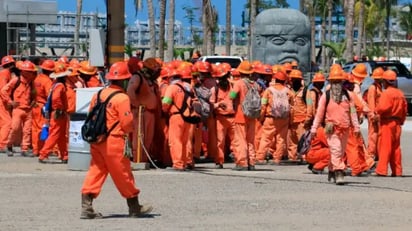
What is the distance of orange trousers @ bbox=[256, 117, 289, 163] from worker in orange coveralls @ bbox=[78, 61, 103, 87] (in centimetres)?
328

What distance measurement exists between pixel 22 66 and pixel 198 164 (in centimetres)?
381

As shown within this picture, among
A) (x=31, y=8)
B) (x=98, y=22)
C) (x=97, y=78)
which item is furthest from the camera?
(x=31, y=8)

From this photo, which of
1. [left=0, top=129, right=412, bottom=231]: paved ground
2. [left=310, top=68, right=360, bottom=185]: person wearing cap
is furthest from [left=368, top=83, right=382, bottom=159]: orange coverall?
[left=310, top=68, right=360, bottom=185]: person wearing cap

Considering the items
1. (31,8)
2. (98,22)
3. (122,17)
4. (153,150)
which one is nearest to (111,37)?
(122,17)

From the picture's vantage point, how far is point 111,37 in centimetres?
1923

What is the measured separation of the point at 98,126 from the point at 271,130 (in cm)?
844

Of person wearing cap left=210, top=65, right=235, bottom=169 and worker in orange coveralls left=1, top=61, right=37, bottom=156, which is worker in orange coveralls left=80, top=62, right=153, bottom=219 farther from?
worker in orange coveralls left=1, top=61, right=37, bottom=156

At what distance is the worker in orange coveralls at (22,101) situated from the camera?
21359mm

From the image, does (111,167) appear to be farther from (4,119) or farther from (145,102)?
(4,119)

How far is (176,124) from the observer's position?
1827cm

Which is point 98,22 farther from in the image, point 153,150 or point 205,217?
point 205,217

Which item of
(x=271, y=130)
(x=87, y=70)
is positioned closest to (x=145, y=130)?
(x=87, y=70)

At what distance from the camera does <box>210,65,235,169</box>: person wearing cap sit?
62.3ft

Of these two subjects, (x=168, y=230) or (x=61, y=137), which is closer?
(x=168, y=230)
